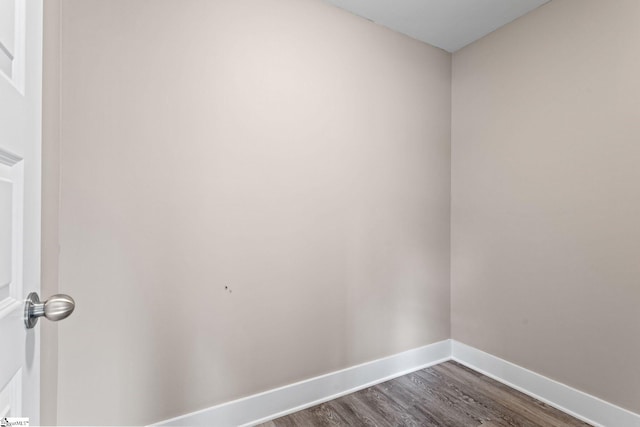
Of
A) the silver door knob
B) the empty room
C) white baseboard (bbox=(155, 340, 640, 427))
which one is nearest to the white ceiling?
the empty room

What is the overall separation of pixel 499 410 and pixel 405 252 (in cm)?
106

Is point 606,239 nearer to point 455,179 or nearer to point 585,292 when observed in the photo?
point 585,292

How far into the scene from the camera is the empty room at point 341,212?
135cm

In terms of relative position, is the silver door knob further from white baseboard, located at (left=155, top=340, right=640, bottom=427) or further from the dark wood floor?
the dark wood floor

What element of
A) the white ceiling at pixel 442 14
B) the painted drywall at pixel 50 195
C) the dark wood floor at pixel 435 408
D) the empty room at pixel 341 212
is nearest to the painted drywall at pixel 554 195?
the empty room at pixel 341 212

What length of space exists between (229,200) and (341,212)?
0.71 m

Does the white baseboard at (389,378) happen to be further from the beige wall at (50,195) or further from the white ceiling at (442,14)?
the white ceiling at (442,14)

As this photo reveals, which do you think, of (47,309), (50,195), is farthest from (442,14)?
(47,309)

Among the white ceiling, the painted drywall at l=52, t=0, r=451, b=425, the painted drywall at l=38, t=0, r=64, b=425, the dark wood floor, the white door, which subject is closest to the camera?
the white door

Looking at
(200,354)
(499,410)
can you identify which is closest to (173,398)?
(200,354)

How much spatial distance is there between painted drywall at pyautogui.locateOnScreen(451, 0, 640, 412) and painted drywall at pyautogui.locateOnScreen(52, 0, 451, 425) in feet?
1.34

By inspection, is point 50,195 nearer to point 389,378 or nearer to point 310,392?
point 310,392

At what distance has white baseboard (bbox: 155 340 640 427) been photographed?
5.20 feet

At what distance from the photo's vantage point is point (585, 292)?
5.67 ft
